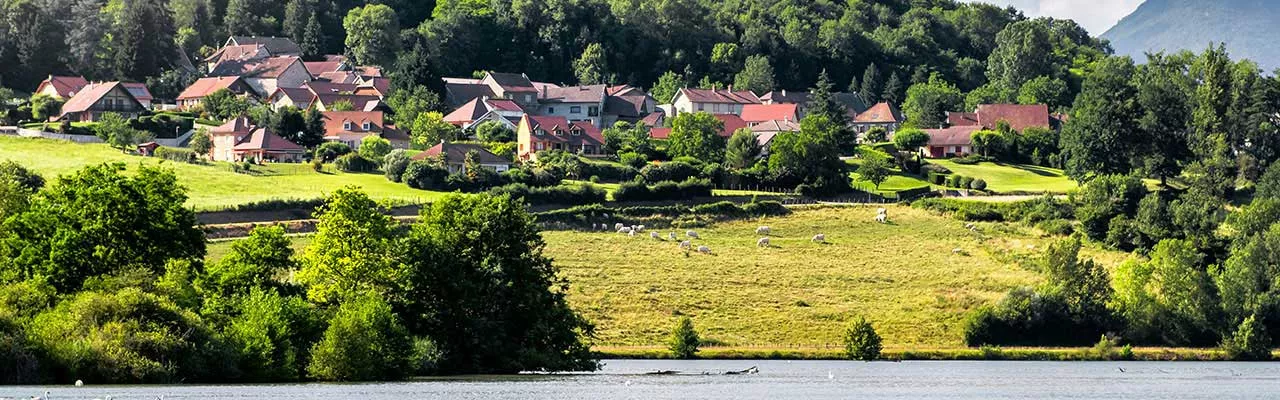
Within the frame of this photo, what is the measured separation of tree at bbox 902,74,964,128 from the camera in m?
148

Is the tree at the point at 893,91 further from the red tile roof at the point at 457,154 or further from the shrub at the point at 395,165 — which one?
the shrub at the point at 395,165

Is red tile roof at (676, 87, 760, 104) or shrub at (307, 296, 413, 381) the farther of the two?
red tile roof at (676, 87, 760, 104)

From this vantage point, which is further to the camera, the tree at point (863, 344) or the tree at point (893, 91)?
the tree at point (893, 91)

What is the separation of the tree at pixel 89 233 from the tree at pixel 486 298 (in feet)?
24.4

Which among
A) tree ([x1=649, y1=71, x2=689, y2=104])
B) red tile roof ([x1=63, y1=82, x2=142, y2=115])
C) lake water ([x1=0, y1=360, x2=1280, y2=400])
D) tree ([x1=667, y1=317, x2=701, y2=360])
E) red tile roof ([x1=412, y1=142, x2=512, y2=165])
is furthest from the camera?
tree ([x1=649, y1=71, x2=689, y2=104])

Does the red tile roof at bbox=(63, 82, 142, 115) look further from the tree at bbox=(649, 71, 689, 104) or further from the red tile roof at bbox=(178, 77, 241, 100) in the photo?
the tree at bbox=(649, 71, 689, 104)

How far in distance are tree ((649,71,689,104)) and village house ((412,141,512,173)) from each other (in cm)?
4754

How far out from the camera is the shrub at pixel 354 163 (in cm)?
10956

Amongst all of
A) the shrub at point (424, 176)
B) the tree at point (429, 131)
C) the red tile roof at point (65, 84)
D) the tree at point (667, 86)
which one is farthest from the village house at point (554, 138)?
the tree at point (667, 86)

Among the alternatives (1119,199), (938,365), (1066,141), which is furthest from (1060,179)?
(938,365)

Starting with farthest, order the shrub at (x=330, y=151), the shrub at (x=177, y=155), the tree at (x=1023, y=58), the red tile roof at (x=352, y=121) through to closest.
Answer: the tree at (x=1023, y=58)
the red tile roof at (x=352, y=121)
the shrub at (x=330, y=151)
the shrub at (x=177, y=155)

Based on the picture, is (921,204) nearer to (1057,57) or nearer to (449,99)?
(449,99)

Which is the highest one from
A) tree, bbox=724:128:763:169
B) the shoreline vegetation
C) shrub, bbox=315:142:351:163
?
tree, bbox=724:128:763:169

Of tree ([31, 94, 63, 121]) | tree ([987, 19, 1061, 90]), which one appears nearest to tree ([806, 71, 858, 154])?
tree ([987, 19, 1061, 90])
